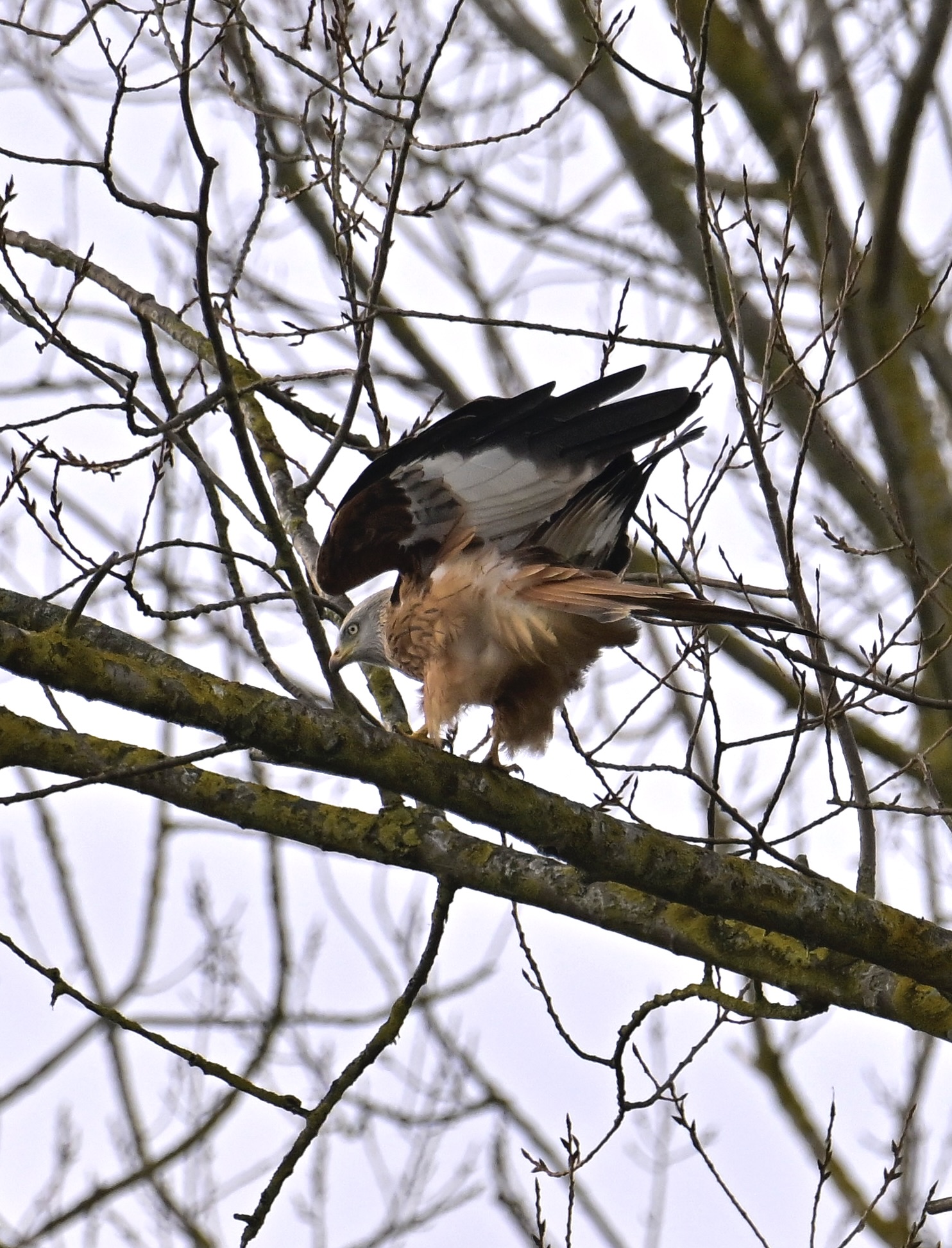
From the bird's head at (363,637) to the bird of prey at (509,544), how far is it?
288 mm

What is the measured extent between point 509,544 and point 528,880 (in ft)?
4.02

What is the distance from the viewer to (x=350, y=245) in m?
4.10

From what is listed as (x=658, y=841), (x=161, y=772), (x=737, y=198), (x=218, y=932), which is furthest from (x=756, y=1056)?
(x=161, y=772)

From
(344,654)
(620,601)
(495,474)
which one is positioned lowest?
(620,601)

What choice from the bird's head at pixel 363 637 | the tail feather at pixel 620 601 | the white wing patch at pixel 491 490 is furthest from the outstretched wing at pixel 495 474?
the bird's head at pixel 363 637

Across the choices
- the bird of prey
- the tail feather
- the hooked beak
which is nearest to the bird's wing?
the bird of prey

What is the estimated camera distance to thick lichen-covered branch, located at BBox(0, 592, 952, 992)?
10.1 feet

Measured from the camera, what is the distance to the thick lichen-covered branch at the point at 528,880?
3164 mm

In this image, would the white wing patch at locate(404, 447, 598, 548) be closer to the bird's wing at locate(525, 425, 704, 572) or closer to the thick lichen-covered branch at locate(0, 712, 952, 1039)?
the bird's wing at locate(525, 425, 704, 572)

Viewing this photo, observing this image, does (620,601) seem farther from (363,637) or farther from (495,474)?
(363,637)

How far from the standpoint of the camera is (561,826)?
3.35 metres

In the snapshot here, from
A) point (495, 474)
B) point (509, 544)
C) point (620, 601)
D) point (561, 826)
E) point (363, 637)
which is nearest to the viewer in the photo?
point (561, 826)

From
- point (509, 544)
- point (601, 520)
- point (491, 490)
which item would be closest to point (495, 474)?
point (491, 490)

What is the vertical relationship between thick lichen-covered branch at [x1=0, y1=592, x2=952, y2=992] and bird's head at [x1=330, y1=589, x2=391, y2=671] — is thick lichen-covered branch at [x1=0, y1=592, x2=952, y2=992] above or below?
below
